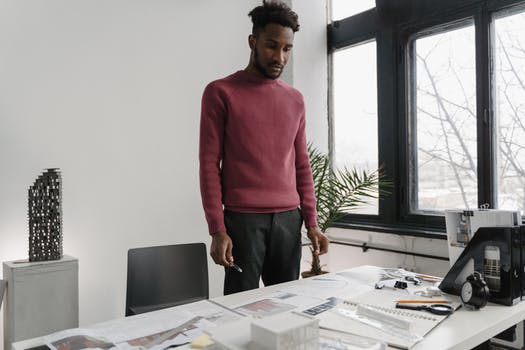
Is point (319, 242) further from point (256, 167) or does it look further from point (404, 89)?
point (404, 89)

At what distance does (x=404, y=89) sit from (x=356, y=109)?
1.63ft

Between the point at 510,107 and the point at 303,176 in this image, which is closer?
the point at 303,176

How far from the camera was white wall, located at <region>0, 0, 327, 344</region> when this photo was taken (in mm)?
2344

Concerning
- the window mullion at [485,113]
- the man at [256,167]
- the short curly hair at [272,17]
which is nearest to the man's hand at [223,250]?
the man at [256,167]

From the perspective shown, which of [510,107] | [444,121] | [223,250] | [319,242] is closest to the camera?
[223,250]

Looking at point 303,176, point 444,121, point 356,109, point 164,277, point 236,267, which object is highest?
point 356,109

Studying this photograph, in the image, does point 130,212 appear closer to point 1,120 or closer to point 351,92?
point 1,120

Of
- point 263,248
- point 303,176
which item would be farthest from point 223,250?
point 303,176

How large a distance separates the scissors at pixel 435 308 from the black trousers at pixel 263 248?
1.80 feet

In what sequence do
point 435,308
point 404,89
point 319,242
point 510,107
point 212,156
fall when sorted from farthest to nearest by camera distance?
1. point 404,89
2. point 510,107
3. point 319,242
4. point 212,156
5. point 435,308

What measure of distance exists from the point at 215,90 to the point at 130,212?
140 cm

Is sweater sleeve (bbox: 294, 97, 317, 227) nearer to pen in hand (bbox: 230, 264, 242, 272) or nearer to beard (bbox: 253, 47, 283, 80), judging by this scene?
beard (bbox: 253, 47, 283, 80)

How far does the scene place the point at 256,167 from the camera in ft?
5.32

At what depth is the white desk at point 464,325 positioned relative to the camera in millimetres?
956
